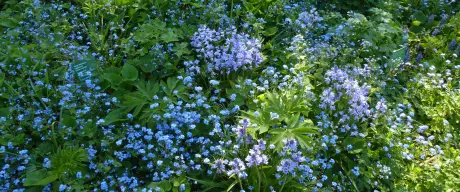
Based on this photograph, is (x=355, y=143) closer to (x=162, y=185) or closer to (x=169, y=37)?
(x=162, y=185)

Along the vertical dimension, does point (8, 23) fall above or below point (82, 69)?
above

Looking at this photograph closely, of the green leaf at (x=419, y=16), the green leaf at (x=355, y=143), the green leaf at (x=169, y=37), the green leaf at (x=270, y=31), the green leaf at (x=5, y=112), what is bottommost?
the green leaf at (x=419, y=16)

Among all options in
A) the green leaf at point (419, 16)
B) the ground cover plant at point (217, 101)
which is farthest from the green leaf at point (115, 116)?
the green leaf at point (419, 16)

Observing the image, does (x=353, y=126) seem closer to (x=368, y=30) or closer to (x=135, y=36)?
(x=368, y=30)

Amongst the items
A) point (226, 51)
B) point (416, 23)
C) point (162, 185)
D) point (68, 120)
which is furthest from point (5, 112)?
point (416, 23)

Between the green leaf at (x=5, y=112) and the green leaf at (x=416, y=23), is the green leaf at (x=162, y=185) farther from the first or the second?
the green leaf at (x=416, y=23)

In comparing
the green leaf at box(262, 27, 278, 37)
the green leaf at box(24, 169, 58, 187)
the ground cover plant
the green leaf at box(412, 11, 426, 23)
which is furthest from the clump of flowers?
the green leaf at box(412, 11, 426, 23)

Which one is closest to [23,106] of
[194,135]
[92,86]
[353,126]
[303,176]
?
[92,86]
